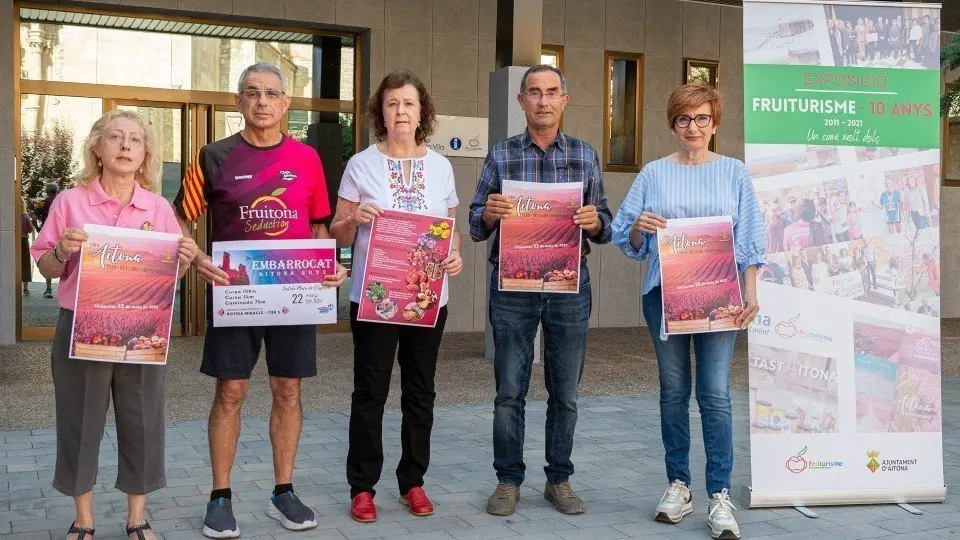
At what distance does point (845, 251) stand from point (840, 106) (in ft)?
2.28

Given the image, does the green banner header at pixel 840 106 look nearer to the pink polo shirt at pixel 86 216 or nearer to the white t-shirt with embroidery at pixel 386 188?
the white t-shirt with embroidery at pixel 386 188

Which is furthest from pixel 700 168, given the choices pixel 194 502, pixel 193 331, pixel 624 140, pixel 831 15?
pixel 624 140

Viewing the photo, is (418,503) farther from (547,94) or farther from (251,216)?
(547,94)

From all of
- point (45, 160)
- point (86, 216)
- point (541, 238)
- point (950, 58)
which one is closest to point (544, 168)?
point (541, 238)

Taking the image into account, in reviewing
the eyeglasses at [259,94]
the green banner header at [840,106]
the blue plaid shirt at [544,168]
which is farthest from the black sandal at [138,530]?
the green banner header at [840,106]

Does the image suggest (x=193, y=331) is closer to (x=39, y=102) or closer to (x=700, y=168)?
(x=39, y=102)

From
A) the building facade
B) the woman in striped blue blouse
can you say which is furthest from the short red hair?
the building facade

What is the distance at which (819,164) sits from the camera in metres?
5.09

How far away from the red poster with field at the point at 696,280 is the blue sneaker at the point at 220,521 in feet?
6.56

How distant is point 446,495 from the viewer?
17.0 feet

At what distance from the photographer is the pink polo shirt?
393 centimetres

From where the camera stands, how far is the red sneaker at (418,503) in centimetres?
479

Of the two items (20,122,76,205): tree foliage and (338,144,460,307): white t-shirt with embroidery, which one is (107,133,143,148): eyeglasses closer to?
(338,144,460,307): white t-shirt with embroidery

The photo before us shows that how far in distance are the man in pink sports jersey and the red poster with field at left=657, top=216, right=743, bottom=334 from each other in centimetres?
138
